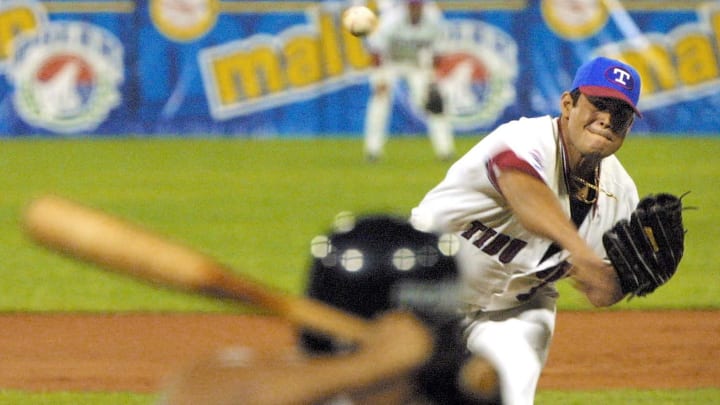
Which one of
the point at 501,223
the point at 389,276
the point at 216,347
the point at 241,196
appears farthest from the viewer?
the point at 241,196

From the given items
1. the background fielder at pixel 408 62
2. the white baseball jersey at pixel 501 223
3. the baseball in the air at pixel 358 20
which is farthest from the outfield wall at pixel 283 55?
the white baseball jersey at pixel 501 223

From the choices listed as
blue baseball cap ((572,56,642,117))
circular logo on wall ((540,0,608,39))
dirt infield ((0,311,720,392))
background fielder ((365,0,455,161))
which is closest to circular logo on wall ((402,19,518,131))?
circular logo on wall ((540,0,608,39))

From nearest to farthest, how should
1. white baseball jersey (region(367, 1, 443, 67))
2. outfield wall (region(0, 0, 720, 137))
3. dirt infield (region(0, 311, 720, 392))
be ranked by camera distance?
1. dirt infield (region(0, 311, 720, 392))
2. white baseball jersey (region(367, 1, 443, 67))
3. outfield wall (region(0, 0, 720, 137))

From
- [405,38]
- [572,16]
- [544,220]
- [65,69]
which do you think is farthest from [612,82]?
[65,69]

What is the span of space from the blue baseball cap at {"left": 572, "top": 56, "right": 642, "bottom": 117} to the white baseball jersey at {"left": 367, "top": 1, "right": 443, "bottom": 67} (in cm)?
1413

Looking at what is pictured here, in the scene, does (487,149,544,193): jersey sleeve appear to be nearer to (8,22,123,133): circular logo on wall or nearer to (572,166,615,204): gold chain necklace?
(572,166,615,204): gold chain necklace

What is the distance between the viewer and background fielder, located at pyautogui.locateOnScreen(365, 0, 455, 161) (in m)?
17.7

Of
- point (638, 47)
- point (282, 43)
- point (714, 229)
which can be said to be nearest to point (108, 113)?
point (282, 43)

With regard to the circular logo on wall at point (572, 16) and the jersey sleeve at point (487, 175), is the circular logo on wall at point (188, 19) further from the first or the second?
the jersey sleeve at point (487, 175)

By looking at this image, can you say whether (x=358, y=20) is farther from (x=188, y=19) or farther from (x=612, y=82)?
(x=188, y=19)

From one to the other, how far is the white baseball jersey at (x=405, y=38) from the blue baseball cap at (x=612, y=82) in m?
14.1

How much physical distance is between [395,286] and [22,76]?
19.4 metres

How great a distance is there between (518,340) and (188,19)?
684 inches

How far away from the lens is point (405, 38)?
714 inches
